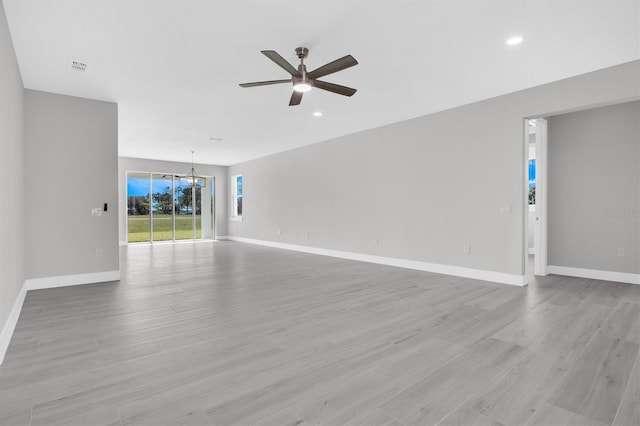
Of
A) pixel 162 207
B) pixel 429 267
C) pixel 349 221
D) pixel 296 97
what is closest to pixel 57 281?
pixel 296 97

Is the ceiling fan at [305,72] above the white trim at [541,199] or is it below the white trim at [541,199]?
above

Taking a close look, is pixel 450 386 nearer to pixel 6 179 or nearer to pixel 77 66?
pixel 6 179

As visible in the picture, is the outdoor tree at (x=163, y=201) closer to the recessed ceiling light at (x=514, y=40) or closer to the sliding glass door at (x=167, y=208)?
the sliding glass door at (x=167, y=208)

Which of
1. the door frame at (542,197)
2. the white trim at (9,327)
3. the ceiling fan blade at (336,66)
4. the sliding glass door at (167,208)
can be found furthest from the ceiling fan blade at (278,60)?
the sliding glass door at (167,208)

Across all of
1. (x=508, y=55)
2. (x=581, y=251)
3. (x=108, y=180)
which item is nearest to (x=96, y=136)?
(x=108, y=180)

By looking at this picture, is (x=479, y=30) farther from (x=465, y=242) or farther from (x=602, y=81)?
(x=465, y=242)

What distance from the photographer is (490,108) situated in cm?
484

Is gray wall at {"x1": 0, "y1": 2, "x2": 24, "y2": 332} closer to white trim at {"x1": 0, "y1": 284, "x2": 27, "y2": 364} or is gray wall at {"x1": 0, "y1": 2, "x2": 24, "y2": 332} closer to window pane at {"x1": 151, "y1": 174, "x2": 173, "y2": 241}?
white trim at {"x1": 0, "y1": 284, "x2": 27, "y2": 364}

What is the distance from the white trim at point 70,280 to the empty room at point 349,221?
3 cm

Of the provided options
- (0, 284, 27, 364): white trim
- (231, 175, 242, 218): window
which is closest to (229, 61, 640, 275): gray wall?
(231, 175, 242, 218): window

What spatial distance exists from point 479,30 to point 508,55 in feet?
2.44

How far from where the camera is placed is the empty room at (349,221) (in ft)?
6.43

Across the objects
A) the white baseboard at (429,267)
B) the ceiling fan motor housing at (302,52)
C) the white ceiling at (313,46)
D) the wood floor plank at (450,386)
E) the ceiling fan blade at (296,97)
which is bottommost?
the wood floor plank at (450,386)

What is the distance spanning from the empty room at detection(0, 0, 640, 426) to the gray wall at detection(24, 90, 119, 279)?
0.03 metres
